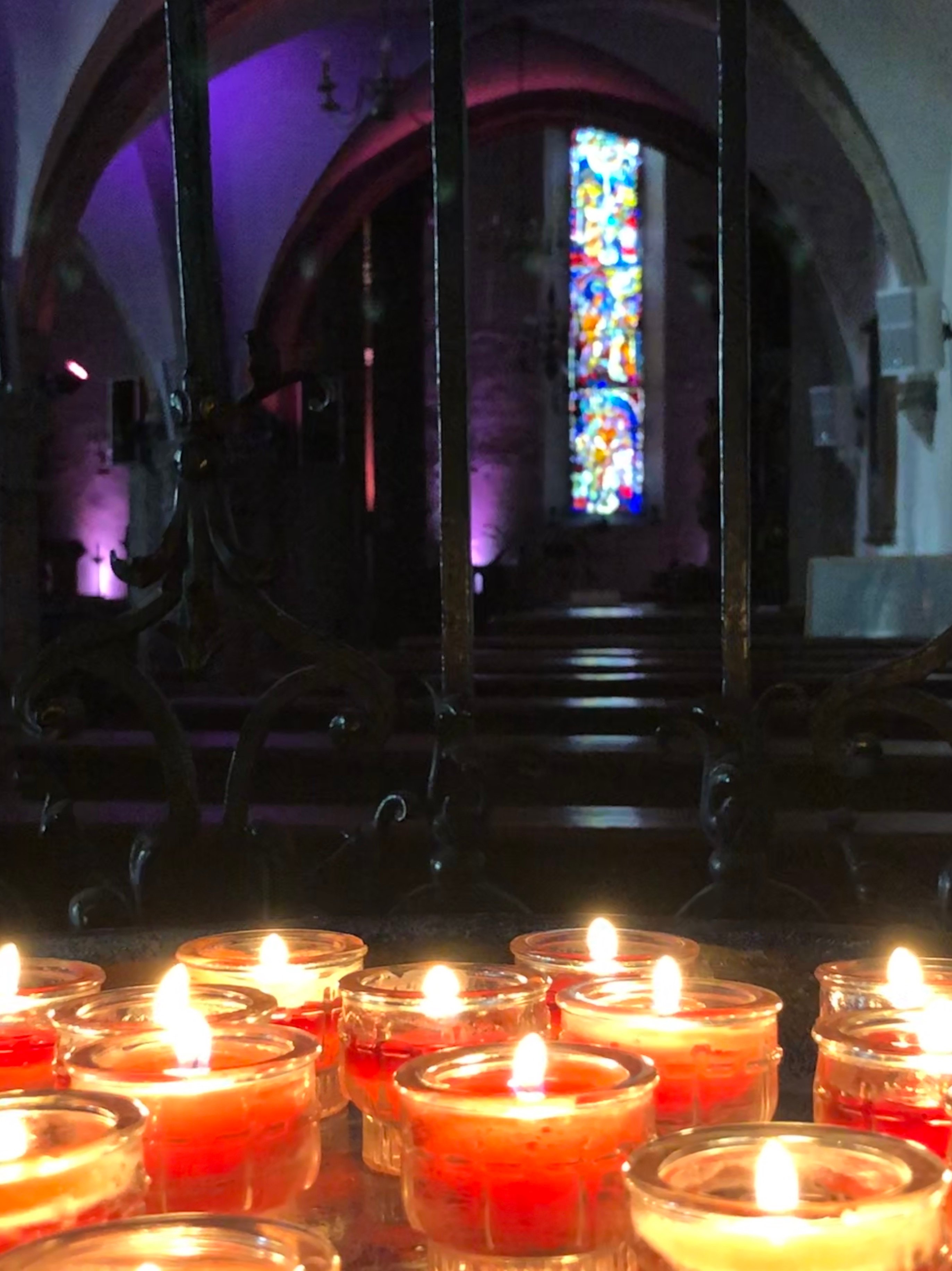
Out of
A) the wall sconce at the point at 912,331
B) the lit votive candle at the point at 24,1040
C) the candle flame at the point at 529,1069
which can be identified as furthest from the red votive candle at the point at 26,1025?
the wall sconce at the point at 912,331

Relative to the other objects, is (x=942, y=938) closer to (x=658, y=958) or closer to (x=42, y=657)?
(x=658, y=958)

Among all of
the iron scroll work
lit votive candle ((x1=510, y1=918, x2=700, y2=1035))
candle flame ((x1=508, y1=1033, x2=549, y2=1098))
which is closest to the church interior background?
the iron scroll work

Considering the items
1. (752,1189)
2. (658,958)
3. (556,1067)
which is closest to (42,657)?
(658,958)

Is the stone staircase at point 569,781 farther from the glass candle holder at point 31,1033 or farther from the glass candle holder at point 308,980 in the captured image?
the glass candle holder at point 31,1033

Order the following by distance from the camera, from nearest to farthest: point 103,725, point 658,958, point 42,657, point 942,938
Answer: point 658,958
point 942,938
point 42,657
point 103,725

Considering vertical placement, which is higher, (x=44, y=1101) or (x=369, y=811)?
(x=44, y=1101)

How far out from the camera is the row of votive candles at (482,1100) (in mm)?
646

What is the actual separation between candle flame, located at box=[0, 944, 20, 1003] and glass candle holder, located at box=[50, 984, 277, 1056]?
4 cm

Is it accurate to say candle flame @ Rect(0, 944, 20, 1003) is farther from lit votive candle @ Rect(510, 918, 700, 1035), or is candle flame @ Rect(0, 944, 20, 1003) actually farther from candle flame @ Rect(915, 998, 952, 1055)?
candle flame @ Rect(915, 998, 952, 1055)

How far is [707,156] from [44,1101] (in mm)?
15056

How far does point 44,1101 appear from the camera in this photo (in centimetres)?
73

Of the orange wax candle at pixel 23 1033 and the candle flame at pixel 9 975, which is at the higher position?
the candle flame at pixel 9 975

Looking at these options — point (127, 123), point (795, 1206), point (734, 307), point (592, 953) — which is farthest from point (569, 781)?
point (127, 123)

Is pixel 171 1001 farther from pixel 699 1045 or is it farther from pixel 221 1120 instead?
pixel 699 1045
